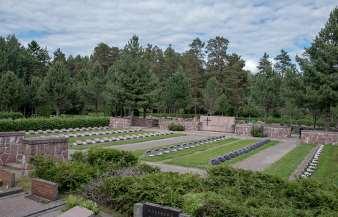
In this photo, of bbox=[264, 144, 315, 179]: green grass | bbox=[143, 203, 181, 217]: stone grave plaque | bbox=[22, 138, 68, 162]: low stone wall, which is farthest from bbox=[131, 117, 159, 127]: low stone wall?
bbox=[143, 203, 181, 217]: stone grave plaque

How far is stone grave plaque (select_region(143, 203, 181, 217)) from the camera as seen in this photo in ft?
19.6

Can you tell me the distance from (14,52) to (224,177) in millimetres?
48087

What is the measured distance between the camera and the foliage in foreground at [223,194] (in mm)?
6008

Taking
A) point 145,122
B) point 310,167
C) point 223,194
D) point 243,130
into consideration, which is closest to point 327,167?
point 310,167

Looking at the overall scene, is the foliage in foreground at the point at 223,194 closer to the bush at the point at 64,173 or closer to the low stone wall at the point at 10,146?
the bush at the point at 64,173

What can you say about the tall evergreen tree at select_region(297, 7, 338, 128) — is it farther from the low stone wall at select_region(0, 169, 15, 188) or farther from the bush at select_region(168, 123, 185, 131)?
the low stone wall at select_region(0, 169, 15, 188)

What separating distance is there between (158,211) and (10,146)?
7353mm

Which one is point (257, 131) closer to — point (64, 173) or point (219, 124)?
point (219, 124)

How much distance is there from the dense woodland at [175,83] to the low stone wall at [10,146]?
20.7 m

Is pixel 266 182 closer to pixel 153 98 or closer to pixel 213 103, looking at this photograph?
pixel 153 98

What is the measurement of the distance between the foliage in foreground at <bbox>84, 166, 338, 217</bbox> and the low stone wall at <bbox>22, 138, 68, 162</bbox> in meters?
3.38

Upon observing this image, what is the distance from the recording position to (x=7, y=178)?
8758 millimetres

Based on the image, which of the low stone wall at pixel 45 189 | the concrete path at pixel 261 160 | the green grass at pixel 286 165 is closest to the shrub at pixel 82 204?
the low stone wall at pixel 45 189

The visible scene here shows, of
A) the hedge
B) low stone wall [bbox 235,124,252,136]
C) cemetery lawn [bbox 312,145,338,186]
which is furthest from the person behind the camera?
low stone wall [bbox 235,124,252,136]
